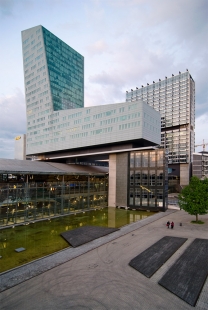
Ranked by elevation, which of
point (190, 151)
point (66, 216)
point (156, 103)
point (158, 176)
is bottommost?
point (66, 216)

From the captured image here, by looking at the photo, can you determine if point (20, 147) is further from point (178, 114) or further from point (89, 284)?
point (89, 284)

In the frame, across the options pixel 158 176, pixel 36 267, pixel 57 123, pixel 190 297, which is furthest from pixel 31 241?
pixel 57 123

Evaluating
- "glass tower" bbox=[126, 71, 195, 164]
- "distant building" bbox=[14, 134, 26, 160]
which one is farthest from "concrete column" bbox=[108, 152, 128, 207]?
"distant building" bbox=[14, 134, 26, 160]

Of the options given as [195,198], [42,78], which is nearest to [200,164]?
[195,198]

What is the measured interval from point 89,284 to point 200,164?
117 metres

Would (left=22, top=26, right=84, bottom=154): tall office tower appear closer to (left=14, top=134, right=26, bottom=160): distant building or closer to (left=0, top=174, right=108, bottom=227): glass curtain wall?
(left=0, top=174, right=108, bottom=227): glass curtain wall

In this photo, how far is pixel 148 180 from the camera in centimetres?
5634

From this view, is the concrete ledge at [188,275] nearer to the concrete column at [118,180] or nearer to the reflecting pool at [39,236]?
the reflecting pool at [39,236]

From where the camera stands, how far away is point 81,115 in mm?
69750

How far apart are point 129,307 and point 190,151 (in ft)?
437

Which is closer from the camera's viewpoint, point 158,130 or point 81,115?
point 158,130

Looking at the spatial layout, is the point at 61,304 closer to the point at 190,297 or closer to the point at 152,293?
the point at 152,293

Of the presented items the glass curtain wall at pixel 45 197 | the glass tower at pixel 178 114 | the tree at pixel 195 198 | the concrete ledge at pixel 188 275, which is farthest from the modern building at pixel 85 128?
the glass tower at pixel 178 114

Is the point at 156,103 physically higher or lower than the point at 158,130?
higher
